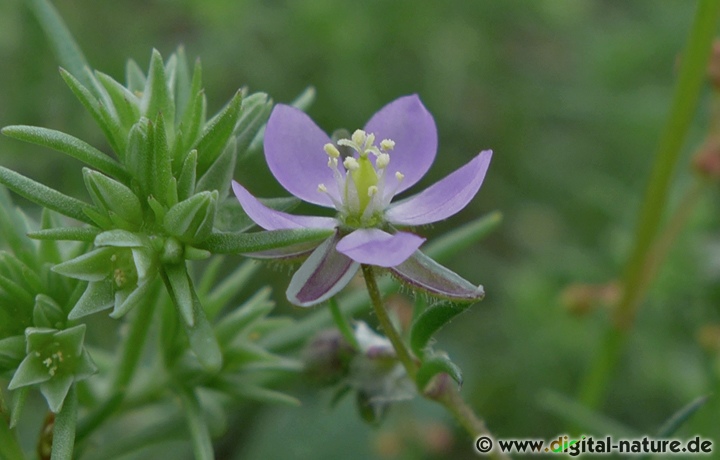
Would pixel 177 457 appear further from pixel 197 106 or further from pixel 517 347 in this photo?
pixel 197 106

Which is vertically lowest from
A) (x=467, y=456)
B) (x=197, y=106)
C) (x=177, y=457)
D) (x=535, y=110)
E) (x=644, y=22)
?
(x=467, y=456)

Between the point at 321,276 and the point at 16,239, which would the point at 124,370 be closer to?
the point at 16,239

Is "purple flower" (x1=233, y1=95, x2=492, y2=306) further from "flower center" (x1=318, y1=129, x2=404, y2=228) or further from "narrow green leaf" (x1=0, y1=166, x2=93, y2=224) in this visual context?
"narrow green leaf" (x1=0, y1=166, x2=93, y2=224)

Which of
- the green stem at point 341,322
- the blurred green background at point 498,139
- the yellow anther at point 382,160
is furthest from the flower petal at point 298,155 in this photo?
the blurred green background at point 498,139

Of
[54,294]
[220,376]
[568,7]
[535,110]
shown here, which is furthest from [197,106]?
[535,110]

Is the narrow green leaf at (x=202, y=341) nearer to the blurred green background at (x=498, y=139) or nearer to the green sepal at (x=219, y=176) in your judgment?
the green sepal at (x=219, y=176)

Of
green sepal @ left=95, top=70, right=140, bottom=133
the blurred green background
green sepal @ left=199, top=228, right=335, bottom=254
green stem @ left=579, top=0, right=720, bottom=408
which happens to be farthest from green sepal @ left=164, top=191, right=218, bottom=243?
the blurred green background
